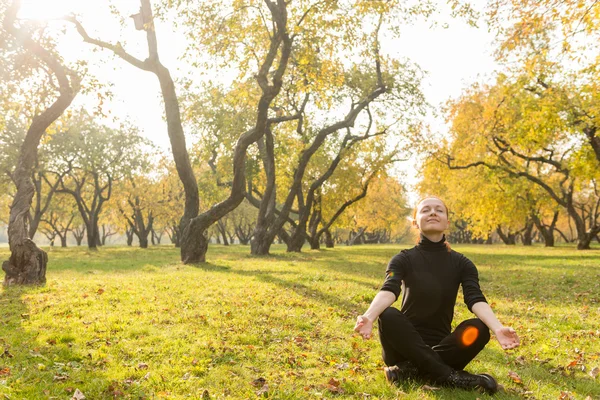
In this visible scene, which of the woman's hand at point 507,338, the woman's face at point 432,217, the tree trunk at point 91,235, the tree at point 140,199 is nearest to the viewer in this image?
the woman's hand at point 507,338

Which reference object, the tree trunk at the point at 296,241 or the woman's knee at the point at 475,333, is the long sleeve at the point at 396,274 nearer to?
the woman's knee at the point at 475,333

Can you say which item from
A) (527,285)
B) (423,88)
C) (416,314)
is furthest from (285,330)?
(423,88)

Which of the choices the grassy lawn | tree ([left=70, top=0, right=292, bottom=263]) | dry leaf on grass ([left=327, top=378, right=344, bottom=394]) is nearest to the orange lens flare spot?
the grassy lawn

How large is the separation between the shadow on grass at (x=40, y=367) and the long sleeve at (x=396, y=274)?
3535 millimetres

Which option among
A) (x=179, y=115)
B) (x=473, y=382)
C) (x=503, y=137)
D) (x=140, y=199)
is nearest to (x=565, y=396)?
(x=473, y=382)

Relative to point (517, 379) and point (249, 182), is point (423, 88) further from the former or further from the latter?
point (517, 379)

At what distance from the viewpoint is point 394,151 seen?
125 feet

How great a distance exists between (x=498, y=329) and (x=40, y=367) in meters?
5.84

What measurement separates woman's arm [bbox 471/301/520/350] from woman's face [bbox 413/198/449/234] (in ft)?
3.11

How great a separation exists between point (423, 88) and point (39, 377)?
3173 centimetres

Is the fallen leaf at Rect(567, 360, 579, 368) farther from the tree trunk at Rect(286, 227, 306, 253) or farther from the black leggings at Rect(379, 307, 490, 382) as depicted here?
the tree trunk at Rect(286, 227, 306, 253)

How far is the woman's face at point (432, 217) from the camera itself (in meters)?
5.21

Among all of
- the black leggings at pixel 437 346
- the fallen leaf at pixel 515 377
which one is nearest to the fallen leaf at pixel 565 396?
the fallen leaf at pixel 515 377

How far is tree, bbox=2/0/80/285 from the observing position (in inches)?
539
